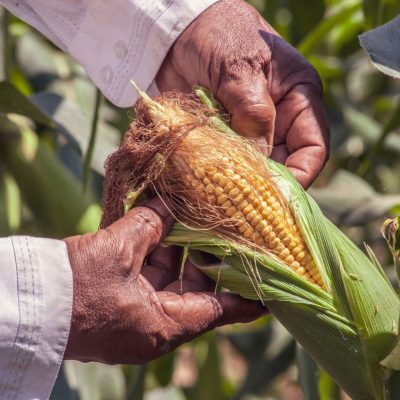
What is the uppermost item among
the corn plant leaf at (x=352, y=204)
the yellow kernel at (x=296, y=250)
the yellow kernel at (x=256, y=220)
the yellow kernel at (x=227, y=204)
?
the yellow kernel at (x=227, y=204)

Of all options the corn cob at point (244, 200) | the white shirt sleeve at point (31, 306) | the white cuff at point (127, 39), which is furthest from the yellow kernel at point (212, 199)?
the white cuff at point (127, 39)

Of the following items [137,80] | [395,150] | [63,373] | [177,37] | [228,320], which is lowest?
[63,373]

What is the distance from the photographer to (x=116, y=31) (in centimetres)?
171

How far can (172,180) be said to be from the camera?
1313 millimetres

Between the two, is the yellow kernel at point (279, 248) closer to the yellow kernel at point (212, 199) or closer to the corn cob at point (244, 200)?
the corn cob at point (244, 200)

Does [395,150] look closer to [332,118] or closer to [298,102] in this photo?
[332,118]

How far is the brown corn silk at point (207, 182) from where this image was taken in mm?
1285

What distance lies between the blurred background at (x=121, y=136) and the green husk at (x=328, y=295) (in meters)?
0.40

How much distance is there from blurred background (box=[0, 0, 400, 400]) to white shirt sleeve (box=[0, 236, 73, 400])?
635mm

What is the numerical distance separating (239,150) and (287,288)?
204 millimetres

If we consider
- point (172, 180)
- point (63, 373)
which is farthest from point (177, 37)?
point (63, 373)

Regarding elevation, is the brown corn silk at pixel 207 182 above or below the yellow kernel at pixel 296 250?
above

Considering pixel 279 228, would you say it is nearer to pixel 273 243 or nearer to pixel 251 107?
pixel 273 243

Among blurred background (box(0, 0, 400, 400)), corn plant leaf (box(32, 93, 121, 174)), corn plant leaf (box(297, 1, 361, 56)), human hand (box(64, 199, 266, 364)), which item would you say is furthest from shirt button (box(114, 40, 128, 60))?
corn plant leaf (box(297, 1, 361, 56))
